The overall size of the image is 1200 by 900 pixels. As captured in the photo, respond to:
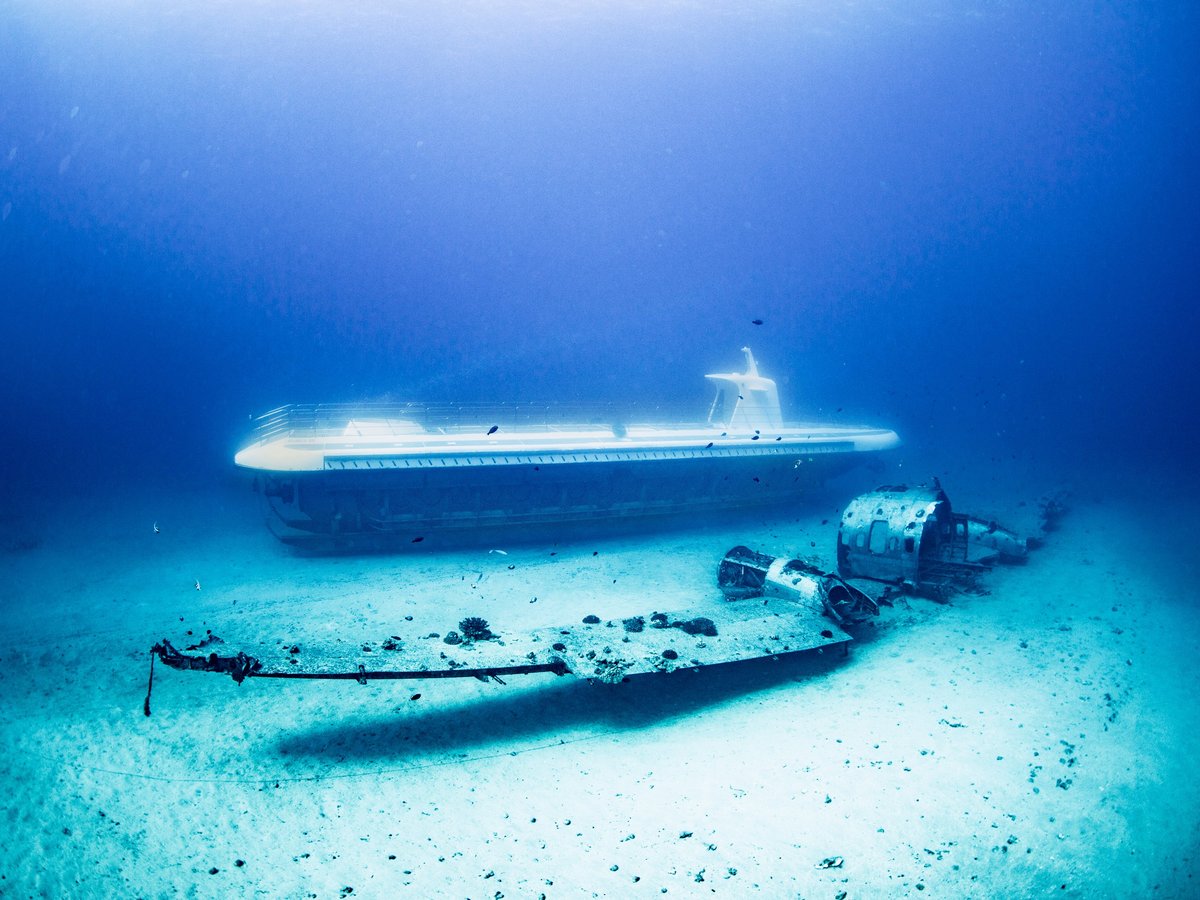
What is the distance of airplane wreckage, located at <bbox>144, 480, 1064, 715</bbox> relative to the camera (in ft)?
20.4

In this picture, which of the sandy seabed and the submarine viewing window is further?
the submarine viewing window

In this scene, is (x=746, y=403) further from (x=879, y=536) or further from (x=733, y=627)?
(x=733, y=627)

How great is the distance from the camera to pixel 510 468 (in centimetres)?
1391

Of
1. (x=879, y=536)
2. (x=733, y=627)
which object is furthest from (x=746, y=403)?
(x=733, y=627)

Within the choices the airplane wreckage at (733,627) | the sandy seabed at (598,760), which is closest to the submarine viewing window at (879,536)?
the airplane wreckage at (733,627)

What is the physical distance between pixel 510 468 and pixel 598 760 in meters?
8.75

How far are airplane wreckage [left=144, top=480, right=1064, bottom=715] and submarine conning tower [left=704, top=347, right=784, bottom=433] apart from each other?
7082mm

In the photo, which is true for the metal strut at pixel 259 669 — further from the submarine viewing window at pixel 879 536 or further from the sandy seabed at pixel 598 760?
the submarine viewing window at pixel 879 536

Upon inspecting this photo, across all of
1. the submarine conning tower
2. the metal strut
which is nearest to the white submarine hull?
the submarine conning tower

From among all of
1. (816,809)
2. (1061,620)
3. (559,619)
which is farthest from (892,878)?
(1061,620)

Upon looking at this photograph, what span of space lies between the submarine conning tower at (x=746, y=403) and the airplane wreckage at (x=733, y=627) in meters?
7.08

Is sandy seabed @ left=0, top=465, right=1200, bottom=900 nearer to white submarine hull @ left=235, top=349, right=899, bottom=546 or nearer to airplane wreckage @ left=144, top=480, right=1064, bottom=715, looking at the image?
airplane wreckage @ left=144, top=480, right=1064, bottom=715

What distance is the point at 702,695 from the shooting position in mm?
7387

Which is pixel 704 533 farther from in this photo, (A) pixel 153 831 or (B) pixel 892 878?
(A) pixel 153 831
